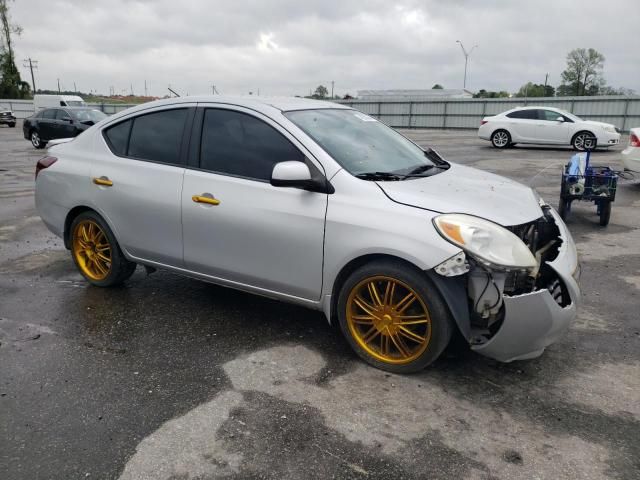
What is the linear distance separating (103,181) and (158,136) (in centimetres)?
65

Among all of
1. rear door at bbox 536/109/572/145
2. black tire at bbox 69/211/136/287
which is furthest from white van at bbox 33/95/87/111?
black tire at bbox 69/211/136/287

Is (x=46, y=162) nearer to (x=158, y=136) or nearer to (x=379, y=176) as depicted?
(x=158, y=136)

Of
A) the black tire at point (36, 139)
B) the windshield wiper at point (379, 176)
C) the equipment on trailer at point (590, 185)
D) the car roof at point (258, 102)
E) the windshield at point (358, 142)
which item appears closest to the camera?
the windshield wiper at point (379, 176)

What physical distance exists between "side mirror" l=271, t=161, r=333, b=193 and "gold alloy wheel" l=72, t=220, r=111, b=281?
2.12 m

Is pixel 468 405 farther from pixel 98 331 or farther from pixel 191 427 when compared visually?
pixel 98 331

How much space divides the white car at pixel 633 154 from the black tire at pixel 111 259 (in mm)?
9283

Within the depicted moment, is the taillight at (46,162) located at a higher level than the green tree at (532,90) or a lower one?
lower

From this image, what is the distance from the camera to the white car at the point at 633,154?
9984mm

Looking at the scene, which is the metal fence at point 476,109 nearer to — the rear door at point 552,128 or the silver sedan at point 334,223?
the rear door at point 552,128

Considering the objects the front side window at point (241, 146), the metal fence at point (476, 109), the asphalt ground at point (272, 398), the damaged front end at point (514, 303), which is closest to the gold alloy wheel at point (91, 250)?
the asphalt ground at point (272, 398)

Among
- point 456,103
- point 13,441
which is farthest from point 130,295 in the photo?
point 456,103

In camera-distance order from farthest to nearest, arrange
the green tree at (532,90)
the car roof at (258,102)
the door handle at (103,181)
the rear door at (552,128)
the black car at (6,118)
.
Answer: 1. the green tree at (532,90)
2. the black car at (6,118)
3. the rear door at (552,128)
4. the door handle at (103,181)
5. the car roof at (258,102)

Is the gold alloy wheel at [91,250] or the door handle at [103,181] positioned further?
the gold alloy wheel at [91,250]

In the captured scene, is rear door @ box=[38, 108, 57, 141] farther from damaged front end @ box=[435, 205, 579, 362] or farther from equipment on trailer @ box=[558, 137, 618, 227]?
damaged front end @ box=[435, 205, 579, 362]
